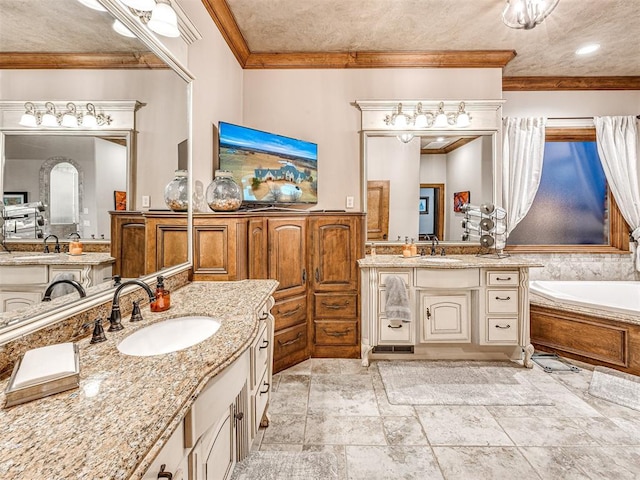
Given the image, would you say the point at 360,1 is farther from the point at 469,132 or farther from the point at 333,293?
the point at 333,293

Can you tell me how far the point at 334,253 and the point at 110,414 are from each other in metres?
2.27

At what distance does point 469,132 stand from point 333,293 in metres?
2.07

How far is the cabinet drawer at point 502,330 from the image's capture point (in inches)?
109

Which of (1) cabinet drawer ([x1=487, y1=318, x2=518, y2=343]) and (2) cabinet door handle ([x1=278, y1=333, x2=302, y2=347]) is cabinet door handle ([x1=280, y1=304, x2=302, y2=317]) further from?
(1) cabinet drawer ([x1=487, y1=318, x2=518, y2=343])

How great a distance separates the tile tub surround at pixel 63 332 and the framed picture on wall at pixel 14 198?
32 centimetres

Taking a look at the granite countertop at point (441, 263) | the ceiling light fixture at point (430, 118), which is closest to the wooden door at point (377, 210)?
the granite countertop at point (441, 263)

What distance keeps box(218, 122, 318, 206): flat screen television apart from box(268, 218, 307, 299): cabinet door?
440mm

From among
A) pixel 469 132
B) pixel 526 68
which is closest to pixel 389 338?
pixel 469 132

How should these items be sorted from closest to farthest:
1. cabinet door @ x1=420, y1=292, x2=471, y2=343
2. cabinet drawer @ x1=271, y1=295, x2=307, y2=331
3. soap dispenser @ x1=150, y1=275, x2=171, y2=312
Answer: soap dispenser @ x1=150, y1=275, x2=171, y2=312 → cabinet drawer @ x1=271, y1=295, x2=307, y2=331 → cabinet door @ x1=420, y1=292, x2=471, y2=343

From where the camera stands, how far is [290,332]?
8.84 ft

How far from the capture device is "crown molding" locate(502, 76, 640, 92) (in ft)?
11.6

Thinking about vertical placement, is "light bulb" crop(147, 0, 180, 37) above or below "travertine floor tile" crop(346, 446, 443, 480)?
above

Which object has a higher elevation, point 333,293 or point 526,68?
point 526,68

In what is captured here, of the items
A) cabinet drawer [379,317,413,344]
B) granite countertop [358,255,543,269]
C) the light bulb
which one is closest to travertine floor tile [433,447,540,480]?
cabinet drawer [379,317,413,344]
